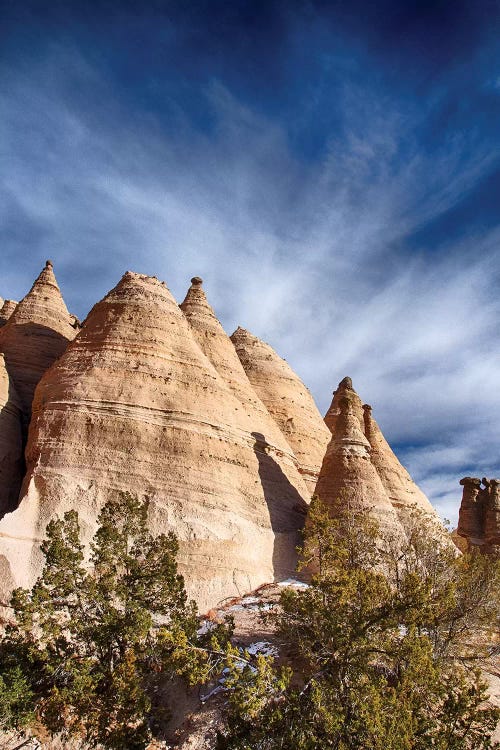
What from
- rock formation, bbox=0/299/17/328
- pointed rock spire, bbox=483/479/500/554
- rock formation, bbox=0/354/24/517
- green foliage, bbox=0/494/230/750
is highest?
rock formation, bbox=0/299/17/328

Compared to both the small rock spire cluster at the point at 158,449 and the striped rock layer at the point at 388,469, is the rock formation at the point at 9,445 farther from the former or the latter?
the striped rock layer at the point at 388,469

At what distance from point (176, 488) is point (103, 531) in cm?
518

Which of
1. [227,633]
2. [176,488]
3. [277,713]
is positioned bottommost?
→ [277,713]

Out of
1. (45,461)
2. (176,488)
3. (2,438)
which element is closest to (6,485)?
(2,438)

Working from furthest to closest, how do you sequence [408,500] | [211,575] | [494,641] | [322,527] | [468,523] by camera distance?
1. [468,523]
2. [408,500]
3. [494,641]
4. [211,575]
5. [322,527]

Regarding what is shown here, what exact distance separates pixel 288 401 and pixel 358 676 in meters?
21.9

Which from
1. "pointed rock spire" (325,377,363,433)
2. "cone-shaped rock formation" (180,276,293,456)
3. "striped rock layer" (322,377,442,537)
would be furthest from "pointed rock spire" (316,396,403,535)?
"striped rock layer" (322,377,442,537)

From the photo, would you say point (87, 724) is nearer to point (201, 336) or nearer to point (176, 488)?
point (176, 488)

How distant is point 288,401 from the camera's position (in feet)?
108

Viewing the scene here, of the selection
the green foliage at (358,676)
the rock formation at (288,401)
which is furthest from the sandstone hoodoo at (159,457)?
the rock formation at (288,401)

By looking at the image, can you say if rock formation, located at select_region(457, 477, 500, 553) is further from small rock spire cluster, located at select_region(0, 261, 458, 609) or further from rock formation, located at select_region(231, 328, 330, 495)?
small rock spire cluster, located at select_region(0, 261, 458, 609)

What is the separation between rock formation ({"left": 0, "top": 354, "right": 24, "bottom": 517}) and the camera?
20.5m

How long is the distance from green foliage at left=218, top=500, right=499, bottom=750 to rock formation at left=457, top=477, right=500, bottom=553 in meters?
23.2

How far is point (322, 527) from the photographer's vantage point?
46.6ft
